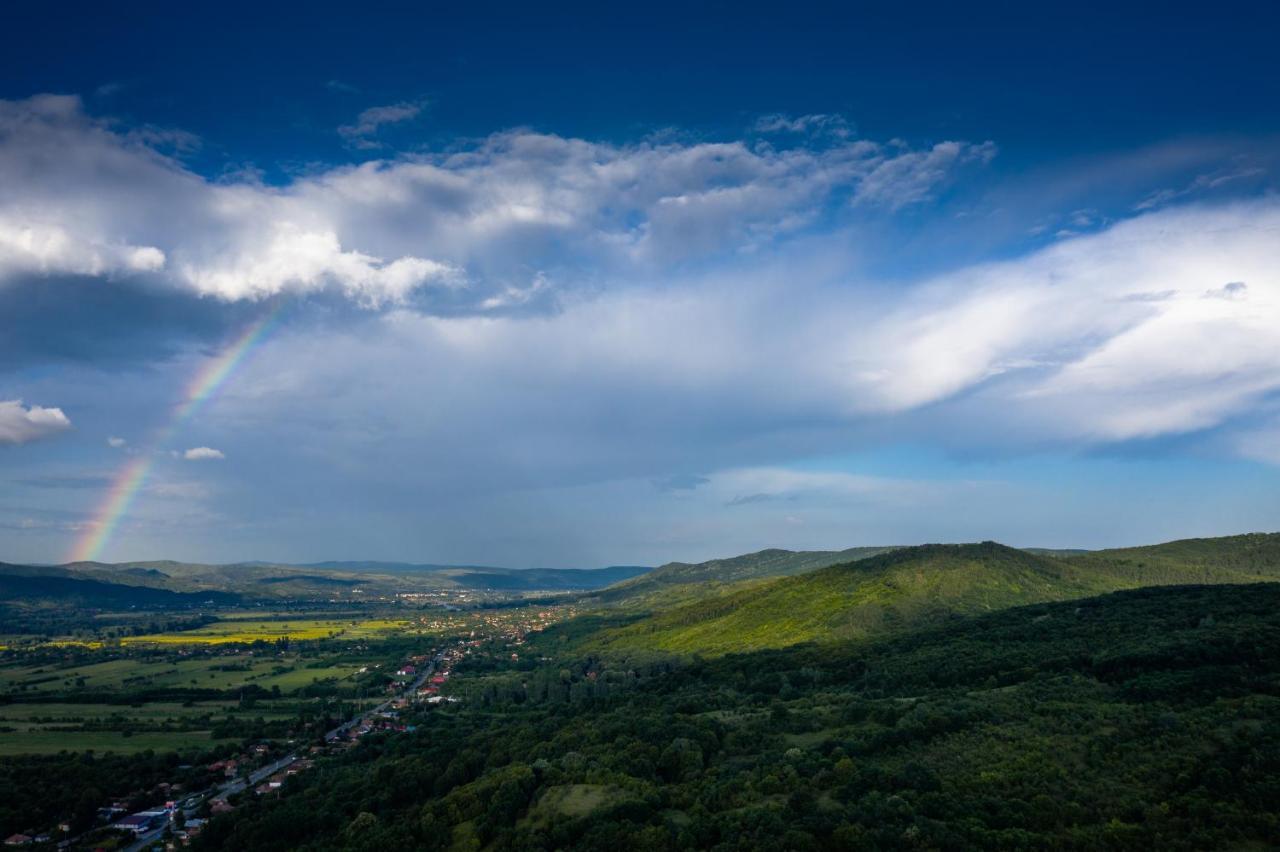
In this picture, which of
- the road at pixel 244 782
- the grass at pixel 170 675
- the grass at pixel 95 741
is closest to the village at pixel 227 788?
the road at pixel 244 782

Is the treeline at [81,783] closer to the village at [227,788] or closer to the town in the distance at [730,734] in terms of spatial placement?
the town in the distance at [730,734]

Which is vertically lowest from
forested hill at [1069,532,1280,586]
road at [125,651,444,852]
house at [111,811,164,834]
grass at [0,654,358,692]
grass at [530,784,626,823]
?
grass at [0,654,358,692]

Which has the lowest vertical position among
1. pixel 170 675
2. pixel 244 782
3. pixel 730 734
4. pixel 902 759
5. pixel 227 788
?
pixel 170 675

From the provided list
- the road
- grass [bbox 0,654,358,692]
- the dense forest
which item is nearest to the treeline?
the road

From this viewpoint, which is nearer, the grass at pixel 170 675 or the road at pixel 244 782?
the road at pixel 244 782

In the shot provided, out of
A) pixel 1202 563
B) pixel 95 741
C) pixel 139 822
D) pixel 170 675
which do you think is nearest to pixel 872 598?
pixel 1202 563

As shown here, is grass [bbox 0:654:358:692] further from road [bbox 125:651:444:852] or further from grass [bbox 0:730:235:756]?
grass [bbox 0:730:235:756]

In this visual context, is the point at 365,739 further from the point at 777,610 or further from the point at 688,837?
the point at 777,610

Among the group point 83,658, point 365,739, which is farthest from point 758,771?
point 83,658

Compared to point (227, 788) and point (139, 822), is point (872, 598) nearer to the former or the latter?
point (227, 788)
